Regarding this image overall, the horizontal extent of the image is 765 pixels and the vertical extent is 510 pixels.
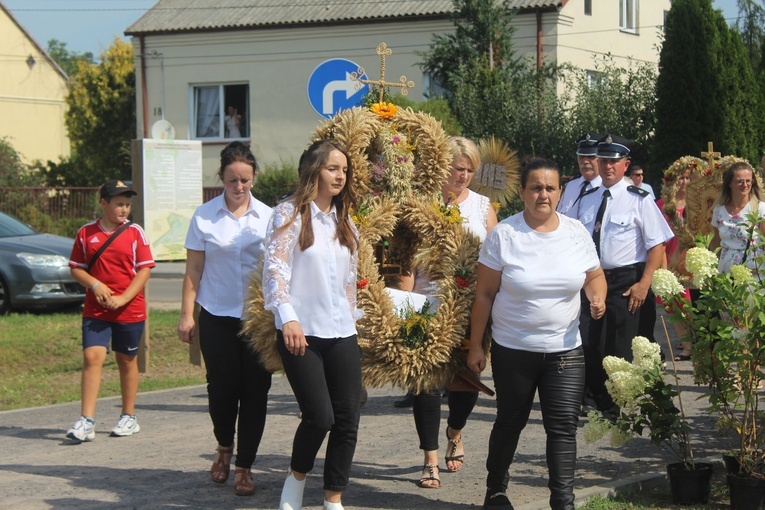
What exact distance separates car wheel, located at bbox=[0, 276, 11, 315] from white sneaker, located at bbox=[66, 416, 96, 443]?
7794 mm

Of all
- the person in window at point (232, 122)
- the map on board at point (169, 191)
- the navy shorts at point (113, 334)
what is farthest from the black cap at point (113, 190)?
the person in window at point (232, 122)

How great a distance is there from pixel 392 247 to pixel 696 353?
74.6 inches

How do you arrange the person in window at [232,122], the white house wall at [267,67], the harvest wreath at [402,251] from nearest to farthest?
1. the harvest wreath at [402,251]
2. the white house wall at [267,67]
3. the person in window at [232,122]

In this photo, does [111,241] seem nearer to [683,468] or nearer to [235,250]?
[235,250]

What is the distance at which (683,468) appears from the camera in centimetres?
595

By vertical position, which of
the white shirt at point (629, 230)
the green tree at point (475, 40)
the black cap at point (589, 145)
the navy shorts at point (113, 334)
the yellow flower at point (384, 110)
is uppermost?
the green tree at point (475, 40)

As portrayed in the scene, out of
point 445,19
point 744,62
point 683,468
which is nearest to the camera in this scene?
point 683,468

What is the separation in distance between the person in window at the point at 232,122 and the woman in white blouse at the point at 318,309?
27.8 m

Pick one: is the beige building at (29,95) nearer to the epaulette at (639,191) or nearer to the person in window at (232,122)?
the person in window at (232,122)

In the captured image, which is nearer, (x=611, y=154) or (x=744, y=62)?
(x=611, y=154)

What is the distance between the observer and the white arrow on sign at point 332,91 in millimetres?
9312

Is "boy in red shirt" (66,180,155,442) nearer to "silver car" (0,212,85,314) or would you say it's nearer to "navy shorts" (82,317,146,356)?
"navy shorts" (82,317,146,356)

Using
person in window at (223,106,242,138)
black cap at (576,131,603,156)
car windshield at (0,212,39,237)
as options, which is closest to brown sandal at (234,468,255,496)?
black cap at (576,131,603,156)

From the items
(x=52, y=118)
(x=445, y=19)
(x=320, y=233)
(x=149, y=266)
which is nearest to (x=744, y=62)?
(x=445, y=19)
